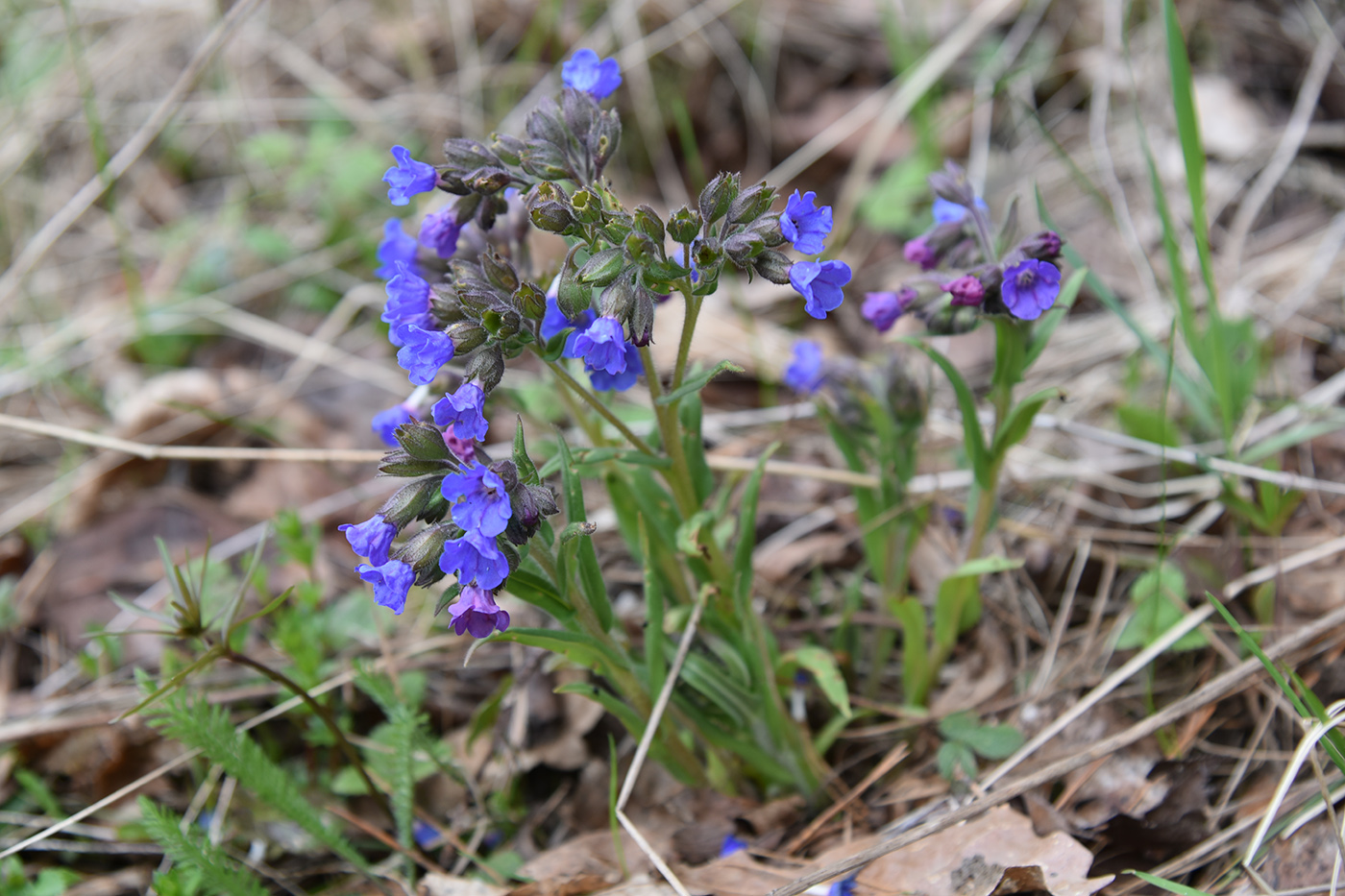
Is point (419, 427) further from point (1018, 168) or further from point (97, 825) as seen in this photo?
point (1018, 168)

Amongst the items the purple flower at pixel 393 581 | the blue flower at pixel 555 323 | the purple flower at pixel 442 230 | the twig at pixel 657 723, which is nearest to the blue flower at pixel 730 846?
the twig at pixel 657 723

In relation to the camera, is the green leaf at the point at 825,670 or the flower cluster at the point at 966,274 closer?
the flower cluster at the point at 966,274

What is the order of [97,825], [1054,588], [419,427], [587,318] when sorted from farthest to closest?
[1054,588], [97,825], [587,318], [419,427]

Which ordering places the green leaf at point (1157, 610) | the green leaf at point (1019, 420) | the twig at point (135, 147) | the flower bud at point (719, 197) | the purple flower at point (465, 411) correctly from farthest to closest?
the twig at point (135, 147) → the green leaf at point (1157, 610) → the green leaf at point (1019, 420) → the flower bud at point (719, 197) → the purple flower at point (465, 411)

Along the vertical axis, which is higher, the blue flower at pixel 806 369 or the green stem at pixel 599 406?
the green stem at pixel 599 406

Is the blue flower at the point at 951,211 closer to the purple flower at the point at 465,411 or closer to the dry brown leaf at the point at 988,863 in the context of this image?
the purple flower at the point at 465,411

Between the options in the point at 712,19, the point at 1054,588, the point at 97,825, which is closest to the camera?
the point at 97,825

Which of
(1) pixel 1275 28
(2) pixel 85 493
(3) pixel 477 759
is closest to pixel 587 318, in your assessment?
(3) pixel 477 759
